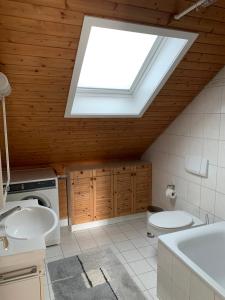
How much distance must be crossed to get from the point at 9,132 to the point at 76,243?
1.57 meters

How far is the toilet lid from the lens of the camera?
2.40 metres

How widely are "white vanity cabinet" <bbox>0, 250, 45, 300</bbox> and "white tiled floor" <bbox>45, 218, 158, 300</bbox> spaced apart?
0.79 meters

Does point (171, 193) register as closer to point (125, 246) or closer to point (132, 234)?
point (132, 234)

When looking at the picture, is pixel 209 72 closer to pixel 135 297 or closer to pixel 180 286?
pixel 180 286

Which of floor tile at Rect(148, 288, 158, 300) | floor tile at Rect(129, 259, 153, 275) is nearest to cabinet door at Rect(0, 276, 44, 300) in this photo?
floor tile at Rect(148, 288, 158, 300)

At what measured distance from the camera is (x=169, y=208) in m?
3.30

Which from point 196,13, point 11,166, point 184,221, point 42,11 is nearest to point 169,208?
point 184,221

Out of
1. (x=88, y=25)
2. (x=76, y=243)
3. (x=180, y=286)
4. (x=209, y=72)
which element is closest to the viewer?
(x=88, y=25)

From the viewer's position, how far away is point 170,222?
2451 millimetres

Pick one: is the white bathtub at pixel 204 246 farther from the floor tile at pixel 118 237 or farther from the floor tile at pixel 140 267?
the floor tile at pixel 118 237

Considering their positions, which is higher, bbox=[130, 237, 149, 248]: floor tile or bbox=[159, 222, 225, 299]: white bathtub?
bbox=[159, 222, 225, 299]: white bathtub

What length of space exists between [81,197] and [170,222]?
1.29 meters

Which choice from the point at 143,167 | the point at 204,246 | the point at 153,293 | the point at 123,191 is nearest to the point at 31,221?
the point at 153,293

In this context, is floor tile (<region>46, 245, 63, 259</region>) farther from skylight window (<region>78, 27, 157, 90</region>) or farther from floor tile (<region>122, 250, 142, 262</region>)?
skylight window (<region>78, 27, 157, 90</region>)
